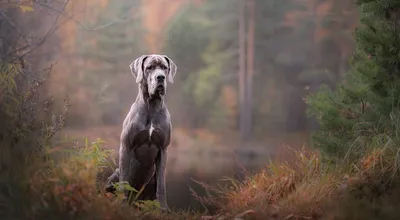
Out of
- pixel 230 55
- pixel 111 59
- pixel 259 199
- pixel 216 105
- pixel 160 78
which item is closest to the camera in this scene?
pixel 160 78

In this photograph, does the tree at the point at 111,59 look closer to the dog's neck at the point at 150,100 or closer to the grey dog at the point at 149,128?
the grey dog at the point at 149,128

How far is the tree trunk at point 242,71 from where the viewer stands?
1371cm

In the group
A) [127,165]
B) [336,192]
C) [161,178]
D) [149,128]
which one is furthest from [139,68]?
[336,192]

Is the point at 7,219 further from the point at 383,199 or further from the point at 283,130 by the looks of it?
the point at 283,130

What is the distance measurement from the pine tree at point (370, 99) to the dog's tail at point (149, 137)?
5.03 feet

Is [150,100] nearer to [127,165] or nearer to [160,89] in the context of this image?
[160,89]

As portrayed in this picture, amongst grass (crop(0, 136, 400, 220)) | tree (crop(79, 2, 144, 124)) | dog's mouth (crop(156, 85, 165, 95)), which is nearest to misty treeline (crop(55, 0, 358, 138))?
tree (crop(79, 2, 144, 124))

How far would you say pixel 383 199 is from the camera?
11.3 feet

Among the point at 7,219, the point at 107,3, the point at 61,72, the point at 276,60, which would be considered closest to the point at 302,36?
the point at 276,60

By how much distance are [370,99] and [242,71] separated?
911cm

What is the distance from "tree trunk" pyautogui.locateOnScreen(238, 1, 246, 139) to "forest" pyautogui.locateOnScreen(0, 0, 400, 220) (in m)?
0.03

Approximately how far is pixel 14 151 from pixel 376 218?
2.29 metres

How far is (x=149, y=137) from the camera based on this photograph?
5.17m

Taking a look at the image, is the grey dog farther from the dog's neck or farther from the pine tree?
the pine tree
